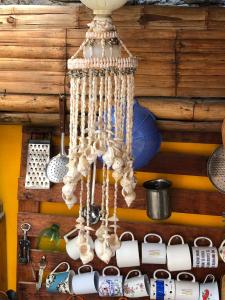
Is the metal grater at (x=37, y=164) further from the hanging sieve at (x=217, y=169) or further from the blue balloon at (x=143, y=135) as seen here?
the hanging sieve at (x=217, y=169)

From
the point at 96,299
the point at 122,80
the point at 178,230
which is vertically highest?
the point at 122,80

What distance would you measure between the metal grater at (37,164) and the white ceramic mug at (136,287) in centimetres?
68

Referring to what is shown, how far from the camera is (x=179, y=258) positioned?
8.42 feet

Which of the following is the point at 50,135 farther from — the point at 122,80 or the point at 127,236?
the point at 122,80

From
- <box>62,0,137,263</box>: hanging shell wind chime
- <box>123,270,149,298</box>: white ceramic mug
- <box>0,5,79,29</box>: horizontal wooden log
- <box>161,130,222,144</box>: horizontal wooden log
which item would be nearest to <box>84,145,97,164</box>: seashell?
<box>62,0,137,263</box>: hanging shell wind chime

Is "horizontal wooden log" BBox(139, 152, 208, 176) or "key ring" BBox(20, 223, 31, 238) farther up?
"horizontal wooden log" BBox(139, 152, 208, 176)

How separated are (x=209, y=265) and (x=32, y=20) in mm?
1518

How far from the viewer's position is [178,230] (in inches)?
105

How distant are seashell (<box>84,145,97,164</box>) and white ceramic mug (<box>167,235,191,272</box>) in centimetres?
130

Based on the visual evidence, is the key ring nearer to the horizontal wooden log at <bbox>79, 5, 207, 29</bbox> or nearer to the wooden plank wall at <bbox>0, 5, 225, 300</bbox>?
the wooden plank wall at <bbox>0, 5, 225, 300</bbox>

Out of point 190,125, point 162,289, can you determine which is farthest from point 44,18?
point 162,289

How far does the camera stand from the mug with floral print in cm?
267

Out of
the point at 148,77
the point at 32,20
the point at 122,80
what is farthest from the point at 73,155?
the point at 32,20

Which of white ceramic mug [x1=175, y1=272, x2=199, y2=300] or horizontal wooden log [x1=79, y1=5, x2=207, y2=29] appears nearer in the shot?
horizontal wooden log [x1=79, y1=5, x2=207, y2=29]
